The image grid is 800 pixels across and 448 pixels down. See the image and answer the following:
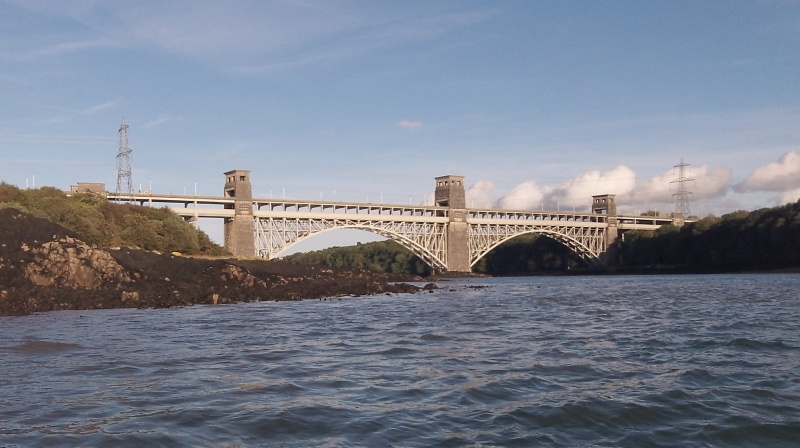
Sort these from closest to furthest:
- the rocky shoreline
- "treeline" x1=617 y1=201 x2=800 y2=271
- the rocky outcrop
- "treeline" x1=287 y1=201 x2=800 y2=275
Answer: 1. the rocky shoreline
2. the rocky outcrop
3. "treeline" x1=617 y1=201 x2=800 y2=271
4. "treeline" x1=287 y1=201 x2=800 y2=275

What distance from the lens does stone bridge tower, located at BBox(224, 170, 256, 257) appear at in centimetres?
8194

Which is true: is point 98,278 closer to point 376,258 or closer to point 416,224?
point 416,224

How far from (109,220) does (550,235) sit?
75916mm

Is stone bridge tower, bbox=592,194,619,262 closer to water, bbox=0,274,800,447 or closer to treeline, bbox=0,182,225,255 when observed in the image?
treeline, bbox=0,182,225,255

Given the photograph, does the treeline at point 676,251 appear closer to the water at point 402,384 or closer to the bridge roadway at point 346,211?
the bridge roadway at point 346,211

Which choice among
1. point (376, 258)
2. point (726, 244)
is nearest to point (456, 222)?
point (726, 244)

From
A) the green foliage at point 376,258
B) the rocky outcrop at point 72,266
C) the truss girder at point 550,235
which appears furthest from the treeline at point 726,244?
the rocky outcrop at point 72,266

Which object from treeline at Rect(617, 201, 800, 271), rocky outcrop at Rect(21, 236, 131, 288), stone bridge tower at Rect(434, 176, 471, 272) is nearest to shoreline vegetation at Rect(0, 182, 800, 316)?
rocky outcrop at Rect(21, 236, 131, 288)

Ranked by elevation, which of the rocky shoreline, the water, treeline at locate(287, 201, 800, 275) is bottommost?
the water

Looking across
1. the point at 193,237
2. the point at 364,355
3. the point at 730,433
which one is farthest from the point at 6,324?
the point at 193,237

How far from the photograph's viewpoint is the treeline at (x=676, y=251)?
9669 centimetres

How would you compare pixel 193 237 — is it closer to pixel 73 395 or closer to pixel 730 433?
pixel 73 395

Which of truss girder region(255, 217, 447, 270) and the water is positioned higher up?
truss girder region(255, 217, 447, 270)

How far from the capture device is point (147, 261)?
136ft
